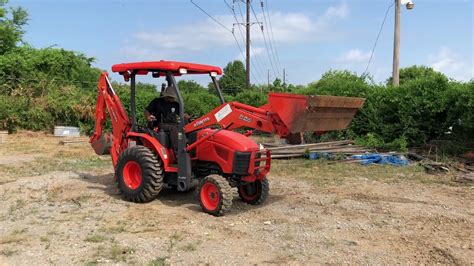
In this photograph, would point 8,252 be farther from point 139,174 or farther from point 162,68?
point 162,68

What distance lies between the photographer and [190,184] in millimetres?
7238

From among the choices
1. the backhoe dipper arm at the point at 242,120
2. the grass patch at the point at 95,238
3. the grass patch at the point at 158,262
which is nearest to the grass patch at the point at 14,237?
the grass patch at the point at 95,238

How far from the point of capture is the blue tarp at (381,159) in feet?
40.0

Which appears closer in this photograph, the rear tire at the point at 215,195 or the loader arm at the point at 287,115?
the loader arm at the point at 287,115

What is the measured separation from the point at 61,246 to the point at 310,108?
346 centimetres

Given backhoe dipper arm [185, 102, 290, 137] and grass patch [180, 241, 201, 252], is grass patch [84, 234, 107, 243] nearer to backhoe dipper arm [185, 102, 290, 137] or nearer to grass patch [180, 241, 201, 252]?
grass patch [180, 241, 201, 252]

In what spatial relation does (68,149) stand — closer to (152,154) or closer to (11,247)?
(152,154)

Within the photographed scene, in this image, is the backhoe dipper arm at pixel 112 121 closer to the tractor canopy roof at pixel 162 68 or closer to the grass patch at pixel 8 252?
the tractor canopy roof at pixel 162 68

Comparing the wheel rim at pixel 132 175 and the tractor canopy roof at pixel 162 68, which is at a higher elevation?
the tractor canopy roof at pixel 162 68

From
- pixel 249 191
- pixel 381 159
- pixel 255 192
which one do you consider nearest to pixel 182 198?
pixel 249 191

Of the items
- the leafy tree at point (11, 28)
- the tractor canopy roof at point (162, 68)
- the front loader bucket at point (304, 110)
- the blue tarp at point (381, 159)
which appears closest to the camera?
the front loader bucket at point (304, 110)

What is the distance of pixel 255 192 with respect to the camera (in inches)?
295

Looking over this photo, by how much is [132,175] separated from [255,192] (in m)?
2.04

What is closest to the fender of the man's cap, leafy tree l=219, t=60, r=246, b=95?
the man's cap
